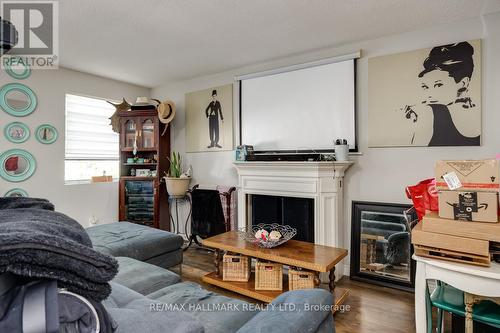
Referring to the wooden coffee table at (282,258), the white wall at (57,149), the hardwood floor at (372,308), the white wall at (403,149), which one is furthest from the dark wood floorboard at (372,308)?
the white wall at (57,149)

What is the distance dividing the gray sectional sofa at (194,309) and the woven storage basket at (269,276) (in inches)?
30.3

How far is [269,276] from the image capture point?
241 cm

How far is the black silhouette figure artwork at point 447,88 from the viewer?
8.20 feet

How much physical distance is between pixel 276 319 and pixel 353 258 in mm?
2254

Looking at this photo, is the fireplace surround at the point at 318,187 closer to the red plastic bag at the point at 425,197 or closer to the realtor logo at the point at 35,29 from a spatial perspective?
the red plastic bag at the point at 425,197

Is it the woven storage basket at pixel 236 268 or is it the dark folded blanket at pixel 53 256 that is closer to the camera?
the dark folded blanket at pixel 53 256

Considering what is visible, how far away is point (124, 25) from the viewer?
2598 millimetres

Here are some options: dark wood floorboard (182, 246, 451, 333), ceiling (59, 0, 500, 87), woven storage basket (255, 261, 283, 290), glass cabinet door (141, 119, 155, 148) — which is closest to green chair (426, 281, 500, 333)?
dark wood floorboard (182, 246, 451, 333)

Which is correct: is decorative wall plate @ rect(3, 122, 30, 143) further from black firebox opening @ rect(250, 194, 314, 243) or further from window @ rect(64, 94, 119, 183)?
black firebox opening @ rect(250, 194, 314, 243)

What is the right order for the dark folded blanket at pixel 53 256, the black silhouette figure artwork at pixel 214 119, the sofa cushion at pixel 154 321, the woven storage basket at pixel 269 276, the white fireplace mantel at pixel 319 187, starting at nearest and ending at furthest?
the dark folded blanket at pixel 53 256, the sofa cushion at pixel 154 321, the woven storage basket at pixel 269 276, the white fireplace mantel at pixel 319 187, the black silhouette figure artwork at pixel 214 119

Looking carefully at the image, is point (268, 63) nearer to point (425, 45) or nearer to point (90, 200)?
point (425, 45)

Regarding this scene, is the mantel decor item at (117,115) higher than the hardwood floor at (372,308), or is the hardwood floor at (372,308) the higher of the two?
the mantel decor item at (117,115)

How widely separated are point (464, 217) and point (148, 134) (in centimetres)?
404

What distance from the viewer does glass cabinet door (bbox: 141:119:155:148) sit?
172 inches
